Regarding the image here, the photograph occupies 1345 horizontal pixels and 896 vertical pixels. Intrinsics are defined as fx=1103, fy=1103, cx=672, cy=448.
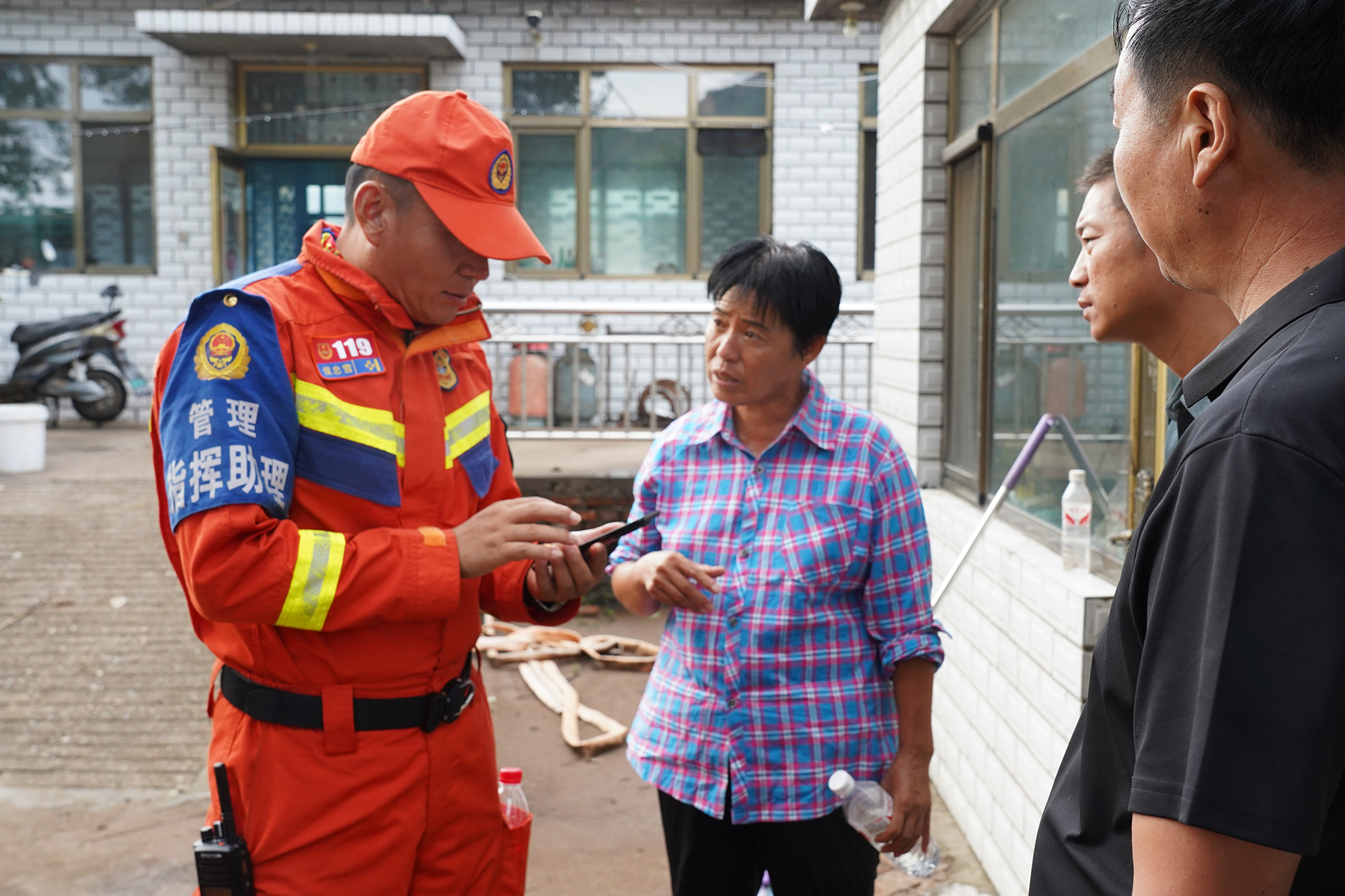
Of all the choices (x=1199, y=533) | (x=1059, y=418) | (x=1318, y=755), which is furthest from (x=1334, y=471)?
(x=1059, y=418)

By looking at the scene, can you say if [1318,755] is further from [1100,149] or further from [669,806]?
[1100,149]

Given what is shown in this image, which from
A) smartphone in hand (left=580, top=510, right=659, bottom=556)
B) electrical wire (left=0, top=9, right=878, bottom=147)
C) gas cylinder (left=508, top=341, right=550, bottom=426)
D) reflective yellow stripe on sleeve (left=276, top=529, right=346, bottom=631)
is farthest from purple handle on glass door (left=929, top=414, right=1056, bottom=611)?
electrical wire (left=0, top=9, right=878, bottom=147)

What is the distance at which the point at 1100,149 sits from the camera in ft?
9.99

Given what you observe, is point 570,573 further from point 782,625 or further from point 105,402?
point 105,402

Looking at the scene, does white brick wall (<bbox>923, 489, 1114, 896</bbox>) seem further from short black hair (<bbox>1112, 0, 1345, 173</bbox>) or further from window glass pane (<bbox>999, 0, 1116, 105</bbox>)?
short black hair (<bbox>1112, 0, 1345, 173</bbox>)

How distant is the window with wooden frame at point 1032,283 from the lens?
3.08 m

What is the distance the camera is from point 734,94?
11.7m

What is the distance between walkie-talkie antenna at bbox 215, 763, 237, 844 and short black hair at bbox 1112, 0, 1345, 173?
1.77 metres

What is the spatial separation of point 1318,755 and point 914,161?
4.46 meters

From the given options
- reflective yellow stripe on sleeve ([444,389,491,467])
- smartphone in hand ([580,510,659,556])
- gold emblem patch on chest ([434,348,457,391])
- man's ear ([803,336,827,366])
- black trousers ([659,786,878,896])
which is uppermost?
man's ear ([803,336,827,366])

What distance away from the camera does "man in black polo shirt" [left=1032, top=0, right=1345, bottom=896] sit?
77 centimetres

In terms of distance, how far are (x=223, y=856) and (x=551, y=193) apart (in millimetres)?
10590

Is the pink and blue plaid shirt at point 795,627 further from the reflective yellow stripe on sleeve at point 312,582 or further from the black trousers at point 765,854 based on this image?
Answer: the reflective yellow stripe on sleeve at point 312,582

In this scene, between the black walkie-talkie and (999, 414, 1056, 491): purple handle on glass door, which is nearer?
the black walkie-talkie
